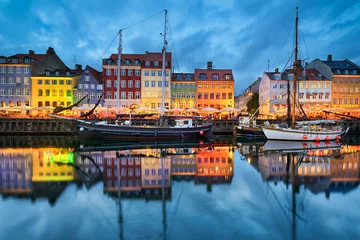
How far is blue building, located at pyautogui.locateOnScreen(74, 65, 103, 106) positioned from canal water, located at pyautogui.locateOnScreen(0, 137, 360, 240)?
139ft

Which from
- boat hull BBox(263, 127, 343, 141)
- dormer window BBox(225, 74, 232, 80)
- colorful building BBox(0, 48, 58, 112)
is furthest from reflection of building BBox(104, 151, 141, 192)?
colorful building BBox(0, 48, 58, 112)

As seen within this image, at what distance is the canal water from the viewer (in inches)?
355

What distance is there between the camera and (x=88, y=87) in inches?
2425

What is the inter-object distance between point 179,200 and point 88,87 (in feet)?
180

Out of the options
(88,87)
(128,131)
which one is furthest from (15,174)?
(88,87)

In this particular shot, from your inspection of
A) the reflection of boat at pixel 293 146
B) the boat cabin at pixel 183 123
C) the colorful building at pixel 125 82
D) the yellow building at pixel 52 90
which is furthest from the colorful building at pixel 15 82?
the reflection of boat at pixel 293 146

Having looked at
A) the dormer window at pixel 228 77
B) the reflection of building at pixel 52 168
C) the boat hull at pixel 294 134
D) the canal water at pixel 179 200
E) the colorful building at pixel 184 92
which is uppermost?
the dormer window at pixel 228 77

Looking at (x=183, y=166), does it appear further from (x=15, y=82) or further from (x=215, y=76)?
(x=15, y=82)

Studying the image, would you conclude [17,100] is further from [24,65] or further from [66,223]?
[66,223]

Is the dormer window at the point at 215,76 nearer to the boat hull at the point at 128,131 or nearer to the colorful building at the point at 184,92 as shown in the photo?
the colorful building at the point at 184,92

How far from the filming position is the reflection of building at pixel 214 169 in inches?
619

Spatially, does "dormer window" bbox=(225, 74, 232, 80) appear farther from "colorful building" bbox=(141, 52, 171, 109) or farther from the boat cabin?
the boat cabin

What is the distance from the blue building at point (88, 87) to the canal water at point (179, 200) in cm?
4229

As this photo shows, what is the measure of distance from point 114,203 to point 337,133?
36246 mm
